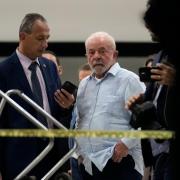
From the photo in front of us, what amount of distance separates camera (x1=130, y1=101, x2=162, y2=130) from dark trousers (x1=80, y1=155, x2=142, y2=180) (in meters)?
0.91

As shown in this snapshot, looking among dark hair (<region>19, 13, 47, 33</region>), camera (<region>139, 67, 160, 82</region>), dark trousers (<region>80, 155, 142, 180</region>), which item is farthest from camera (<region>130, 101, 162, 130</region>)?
dark hair (<region>19, 13, 47, 33</region>)

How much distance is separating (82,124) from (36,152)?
38 centimetres

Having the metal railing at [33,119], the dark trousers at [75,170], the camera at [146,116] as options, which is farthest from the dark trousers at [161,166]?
the dark trousers at [75,170]

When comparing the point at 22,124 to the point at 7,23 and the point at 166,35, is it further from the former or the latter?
the point at 7,23

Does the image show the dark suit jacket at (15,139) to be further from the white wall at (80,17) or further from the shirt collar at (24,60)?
the white wall at (80,17)

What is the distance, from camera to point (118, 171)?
18.7 feet

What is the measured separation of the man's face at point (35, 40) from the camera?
582 centimetres

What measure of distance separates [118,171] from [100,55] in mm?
804

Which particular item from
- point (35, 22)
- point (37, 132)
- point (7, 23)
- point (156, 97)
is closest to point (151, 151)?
point (156, 97)

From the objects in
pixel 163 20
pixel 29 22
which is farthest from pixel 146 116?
pixel 29 22

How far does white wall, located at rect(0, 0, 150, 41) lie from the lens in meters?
8.41

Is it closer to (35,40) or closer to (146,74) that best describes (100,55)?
(35,40)

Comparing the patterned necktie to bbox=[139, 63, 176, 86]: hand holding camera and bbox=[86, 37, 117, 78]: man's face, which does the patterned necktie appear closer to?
bbox=[86, 37, 117, 78]: man's face

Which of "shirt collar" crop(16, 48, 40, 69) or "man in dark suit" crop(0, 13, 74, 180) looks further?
"shirt collar" crop(16, 48, 40, 69)
